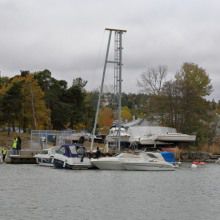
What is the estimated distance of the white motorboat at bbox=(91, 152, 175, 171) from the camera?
6573 centimetres

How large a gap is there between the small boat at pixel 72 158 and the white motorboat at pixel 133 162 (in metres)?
0.91

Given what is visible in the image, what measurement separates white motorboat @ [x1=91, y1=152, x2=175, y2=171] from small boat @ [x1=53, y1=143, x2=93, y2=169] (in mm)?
909

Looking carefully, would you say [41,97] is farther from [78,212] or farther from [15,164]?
[78,212]

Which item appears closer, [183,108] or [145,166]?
[145,166]

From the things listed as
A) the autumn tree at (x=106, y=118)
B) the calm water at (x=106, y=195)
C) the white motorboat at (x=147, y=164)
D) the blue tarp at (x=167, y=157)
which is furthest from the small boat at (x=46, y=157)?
the autumn tree at (x=106, y=118)

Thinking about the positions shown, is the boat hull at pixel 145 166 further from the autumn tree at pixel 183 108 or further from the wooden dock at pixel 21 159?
the autumn tree at pixel 183 108

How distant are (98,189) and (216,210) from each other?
1196 centimetres

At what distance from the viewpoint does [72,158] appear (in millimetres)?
65688

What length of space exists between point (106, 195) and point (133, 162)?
23796 millimetres

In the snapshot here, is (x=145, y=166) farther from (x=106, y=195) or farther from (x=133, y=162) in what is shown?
(x=106, y=195)

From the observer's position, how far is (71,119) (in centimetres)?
12594

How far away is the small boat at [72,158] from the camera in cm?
6588

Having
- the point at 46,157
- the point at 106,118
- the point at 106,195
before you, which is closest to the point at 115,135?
the point at 46,157

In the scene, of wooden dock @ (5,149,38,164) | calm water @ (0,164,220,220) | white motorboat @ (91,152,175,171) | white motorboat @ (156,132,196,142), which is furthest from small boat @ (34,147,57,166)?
white motorboat @ (156,132,196,142)
